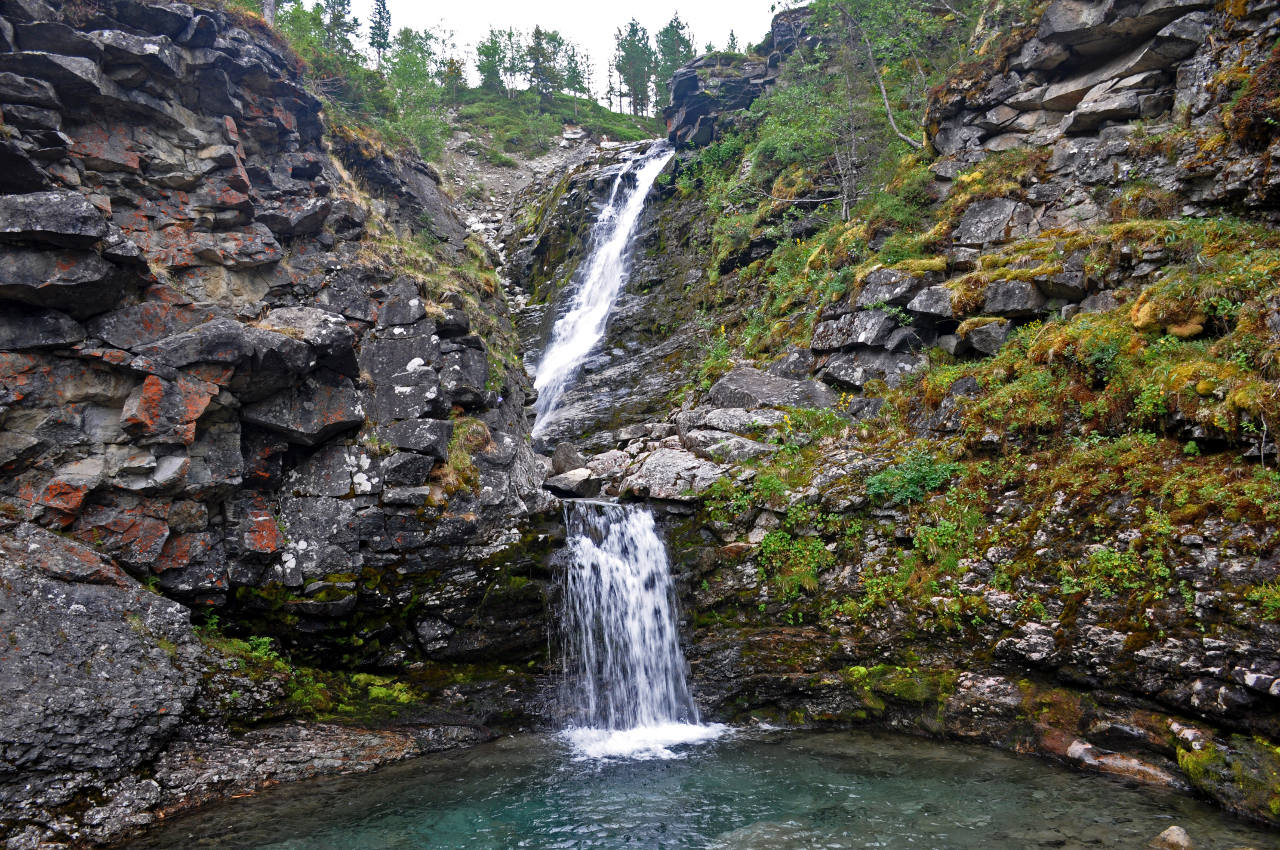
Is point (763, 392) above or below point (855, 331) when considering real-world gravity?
below

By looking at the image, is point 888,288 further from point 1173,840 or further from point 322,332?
point 322,332

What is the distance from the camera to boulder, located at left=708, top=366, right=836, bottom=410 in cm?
1406

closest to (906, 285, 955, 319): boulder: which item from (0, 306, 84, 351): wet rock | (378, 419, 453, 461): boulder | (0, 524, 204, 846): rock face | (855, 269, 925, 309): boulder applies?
(855, 269, 925, 309): boulder

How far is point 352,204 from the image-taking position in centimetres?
1459

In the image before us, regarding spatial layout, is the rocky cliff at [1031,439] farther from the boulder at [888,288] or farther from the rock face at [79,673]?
the rock face at [79,673]

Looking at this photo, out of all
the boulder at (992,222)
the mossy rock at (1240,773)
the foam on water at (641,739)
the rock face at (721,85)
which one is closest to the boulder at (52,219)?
the foam on water at (641,739)

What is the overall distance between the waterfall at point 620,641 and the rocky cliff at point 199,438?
37.9 inches

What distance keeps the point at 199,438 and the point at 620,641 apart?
7716 mm

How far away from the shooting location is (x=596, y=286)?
81.9ft

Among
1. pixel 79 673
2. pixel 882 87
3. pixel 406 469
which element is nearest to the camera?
pixel 79 673

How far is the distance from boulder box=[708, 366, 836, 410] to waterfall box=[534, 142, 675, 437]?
20.8 feet

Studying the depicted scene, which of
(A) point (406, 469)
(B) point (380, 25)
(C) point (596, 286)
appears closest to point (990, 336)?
(A) point (406, 469)

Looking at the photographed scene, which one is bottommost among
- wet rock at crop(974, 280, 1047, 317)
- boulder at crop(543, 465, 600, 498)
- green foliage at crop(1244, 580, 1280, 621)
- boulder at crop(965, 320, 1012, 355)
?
green foliage at crop(1244, 580, 1280, 621)

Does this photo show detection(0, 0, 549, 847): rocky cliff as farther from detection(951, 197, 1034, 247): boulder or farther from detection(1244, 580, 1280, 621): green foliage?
detection(951, 197, 1034, 247): boulder
